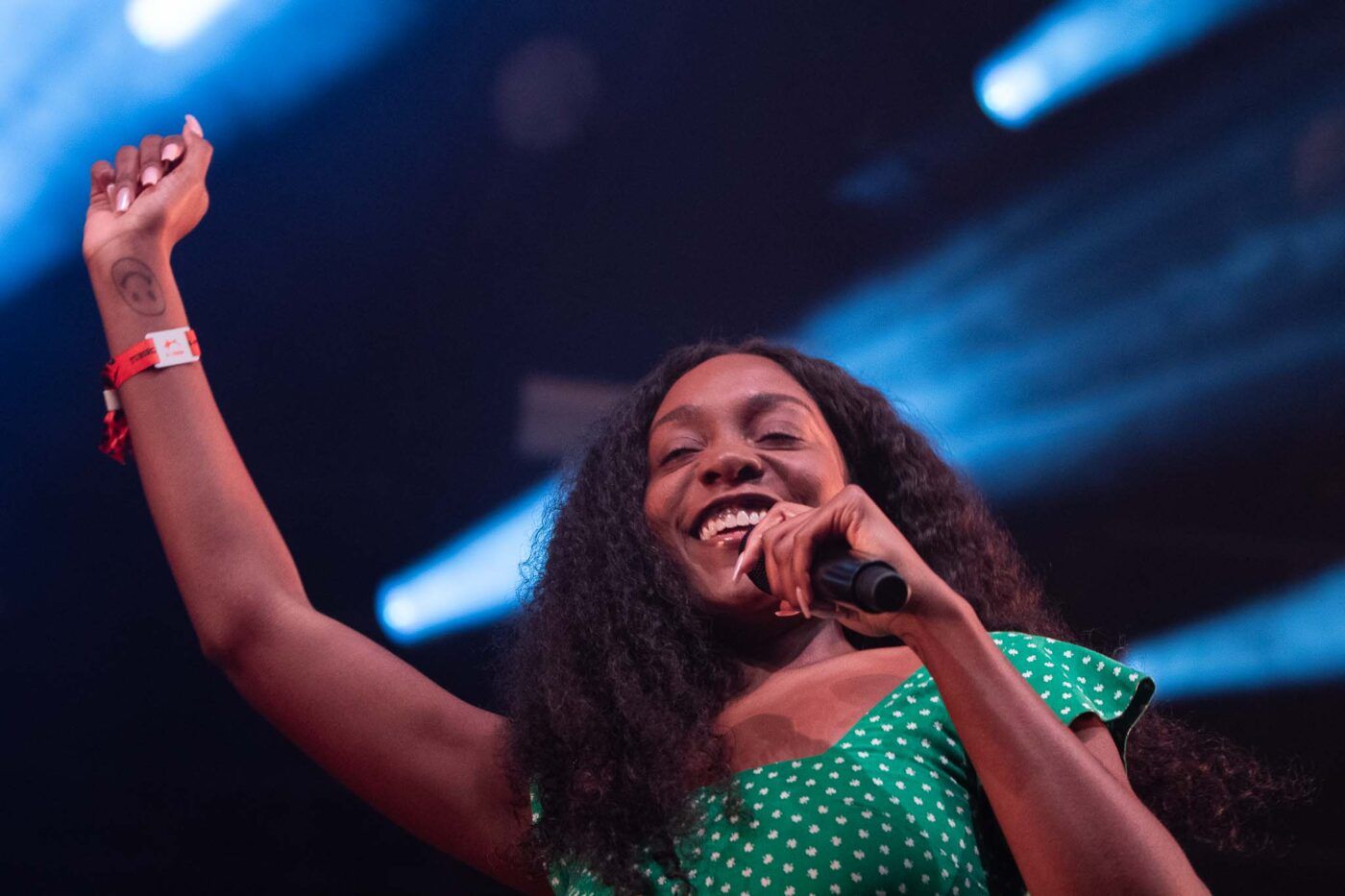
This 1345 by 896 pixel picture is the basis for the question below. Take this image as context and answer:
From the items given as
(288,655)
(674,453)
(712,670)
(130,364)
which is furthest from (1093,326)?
(130,364)

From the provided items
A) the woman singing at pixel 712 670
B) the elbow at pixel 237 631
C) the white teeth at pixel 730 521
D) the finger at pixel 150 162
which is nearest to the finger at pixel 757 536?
the woman singing at pixel 712 670

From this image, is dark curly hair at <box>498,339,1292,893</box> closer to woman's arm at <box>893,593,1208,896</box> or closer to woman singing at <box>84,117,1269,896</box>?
woman singing at <box>84,117,1269,896</box>

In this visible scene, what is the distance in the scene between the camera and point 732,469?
168cm

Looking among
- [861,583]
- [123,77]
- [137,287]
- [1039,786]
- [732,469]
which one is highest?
[123,77]

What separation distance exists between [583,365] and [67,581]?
1.12 metres

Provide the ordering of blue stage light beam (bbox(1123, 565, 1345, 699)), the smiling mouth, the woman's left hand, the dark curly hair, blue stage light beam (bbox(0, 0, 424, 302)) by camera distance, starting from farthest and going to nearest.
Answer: blue stage light beam (bbox(1123, 565, 1345, 699)) → blue stage light beam (bbox(0, 0, 424, 302)) → the smiling mouth → the dark curly hair → the woman's left hand

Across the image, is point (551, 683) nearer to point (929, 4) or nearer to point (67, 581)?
point (67, 581)

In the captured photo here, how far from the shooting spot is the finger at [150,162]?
1.75 m

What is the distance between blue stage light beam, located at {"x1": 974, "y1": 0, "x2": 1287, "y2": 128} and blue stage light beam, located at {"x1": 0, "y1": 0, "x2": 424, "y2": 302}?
1.20 meters

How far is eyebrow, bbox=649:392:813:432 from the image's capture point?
1.81m

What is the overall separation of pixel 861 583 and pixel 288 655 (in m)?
0.90

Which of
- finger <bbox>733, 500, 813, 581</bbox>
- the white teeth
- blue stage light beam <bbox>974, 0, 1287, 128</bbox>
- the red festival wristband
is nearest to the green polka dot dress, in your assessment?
finger <bbox>733, 500, 813, 581</bbox>

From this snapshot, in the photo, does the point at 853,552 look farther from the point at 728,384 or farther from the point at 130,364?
the point at 130,364

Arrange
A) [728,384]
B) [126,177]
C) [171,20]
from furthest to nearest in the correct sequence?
[171,20] → [728,384] → [126,177]
